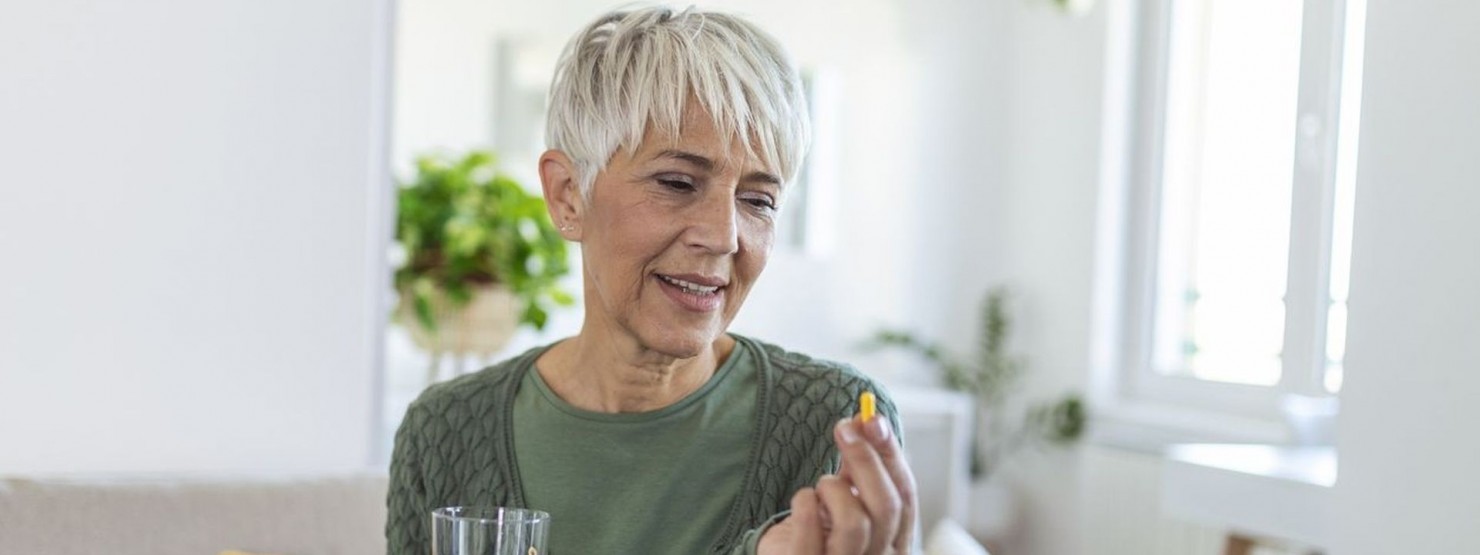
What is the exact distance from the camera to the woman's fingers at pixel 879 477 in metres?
0.87

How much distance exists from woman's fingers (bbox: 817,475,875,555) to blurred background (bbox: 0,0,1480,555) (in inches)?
45.4

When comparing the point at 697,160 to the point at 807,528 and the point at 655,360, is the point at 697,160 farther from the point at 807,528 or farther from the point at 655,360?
the point at 807,528

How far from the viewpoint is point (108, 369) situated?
1.91 metres

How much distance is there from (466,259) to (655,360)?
6.95ft

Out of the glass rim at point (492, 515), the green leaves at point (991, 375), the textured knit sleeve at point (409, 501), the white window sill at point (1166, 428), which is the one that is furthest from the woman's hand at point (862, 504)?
the green leaves at point (991, 375)

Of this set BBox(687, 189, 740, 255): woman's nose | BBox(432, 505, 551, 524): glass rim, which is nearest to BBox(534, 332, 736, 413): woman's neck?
BBox(687, 189, 740, 255): woman's nose

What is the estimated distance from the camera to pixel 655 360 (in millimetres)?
1309

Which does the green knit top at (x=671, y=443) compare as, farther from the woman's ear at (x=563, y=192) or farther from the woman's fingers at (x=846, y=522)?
the woman's fingers at (x=846, y=522)

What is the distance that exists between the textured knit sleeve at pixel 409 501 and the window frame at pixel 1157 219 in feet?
9.43

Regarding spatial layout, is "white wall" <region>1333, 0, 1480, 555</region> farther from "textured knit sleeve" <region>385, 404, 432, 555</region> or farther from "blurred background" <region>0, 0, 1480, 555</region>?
"textured knit sleeve" <region>385, 404, 432, 555</region>

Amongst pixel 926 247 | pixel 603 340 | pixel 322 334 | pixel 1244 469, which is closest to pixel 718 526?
pixel 603 340

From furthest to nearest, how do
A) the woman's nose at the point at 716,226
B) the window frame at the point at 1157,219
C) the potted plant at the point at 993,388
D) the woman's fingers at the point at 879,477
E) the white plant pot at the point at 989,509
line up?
the potted plant at the point at 993,388 < the white plant pot at the point at 989,509 < the window frame at the point at 1157,219 < the woman's nose at the point at 716,226 < the woman's fingers at the point at 879,477

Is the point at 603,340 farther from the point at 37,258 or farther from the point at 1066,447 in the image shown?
the point at 1066,447

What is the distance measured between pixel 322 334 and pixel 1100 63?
9.28 feet
